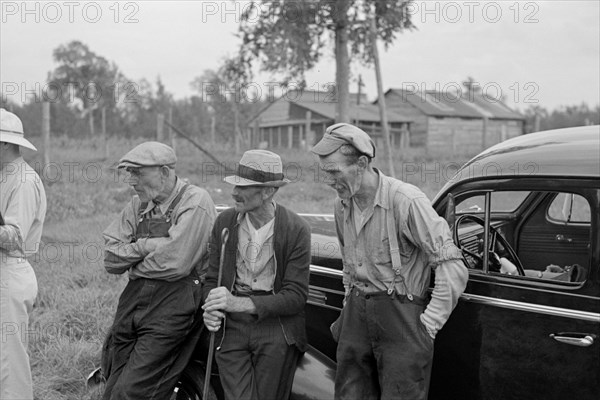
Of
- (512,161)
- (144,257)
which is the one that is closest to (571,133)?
(512,161)

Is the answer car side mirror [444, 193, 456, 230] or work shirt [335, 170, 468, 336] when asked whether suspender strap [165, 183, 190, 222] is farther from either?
car side mirror [444, 193, 456, 230]

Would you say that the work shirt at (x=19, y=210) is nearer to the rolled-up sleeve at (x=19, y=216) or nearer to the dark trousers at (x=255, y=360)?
the rolled-up sleeve at (x=19, y=216)

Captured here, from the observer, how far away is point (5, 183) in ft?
12.8

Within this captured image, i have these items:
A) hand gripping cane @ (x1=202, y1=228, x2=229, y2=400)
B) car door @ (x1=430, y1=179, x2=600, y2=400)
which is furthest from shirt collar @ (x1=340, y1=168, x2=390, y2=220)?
hand gripping cane @ (x1=202, y1=228, x2=229, y2=400)

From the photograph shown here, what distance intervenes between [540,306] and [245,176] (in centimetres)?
180

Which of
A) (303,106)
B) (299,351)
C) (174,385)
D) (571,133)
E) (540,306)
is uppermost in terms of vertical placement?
(303,106)

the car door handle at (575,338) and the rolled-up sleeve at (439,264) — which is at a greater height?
the rolled-up sleeve at (439,264)

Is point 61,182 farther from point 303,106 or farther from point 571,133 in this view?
point 303,106

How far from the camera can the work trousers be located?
3.88 meters

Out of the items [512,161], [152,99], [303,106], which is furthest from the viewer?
[152,99]

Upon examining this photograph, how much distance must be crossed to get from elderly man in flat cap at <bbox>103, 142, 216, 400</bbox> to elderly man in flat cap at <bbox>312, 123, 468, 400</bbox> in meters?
1.13

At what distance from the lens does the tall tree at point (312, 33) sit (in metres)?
12.7

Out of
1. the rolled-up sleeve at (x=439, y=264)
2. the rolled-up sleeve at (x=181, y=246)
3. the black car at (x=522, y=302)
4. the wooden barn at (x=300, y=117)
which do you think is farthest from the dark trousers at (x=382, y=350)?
the wooden barn at (x=300, y=117)

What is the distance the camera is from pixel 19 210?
3.85 m
